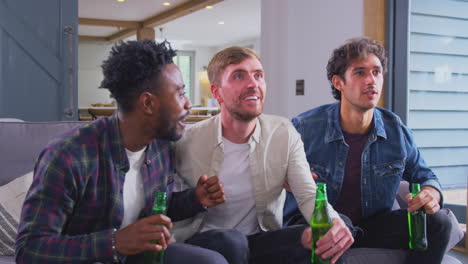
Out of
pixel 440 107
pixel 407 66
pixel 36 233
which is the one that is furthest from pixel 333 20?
pixel 36 233

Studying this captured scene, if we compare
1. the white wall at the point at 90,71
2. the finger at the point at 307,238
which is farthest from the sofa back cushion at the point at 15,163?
the white wall at the point at 90,71

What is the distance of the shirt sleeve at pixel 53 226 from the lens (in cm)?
132

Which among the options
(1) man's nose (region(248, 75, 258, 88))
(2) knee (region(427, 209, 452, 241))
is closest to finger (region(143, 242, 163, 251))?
(1) man's nose (region(248, 75, 258, 88))

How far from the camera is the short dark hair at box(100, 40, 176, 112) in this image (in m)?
1.52

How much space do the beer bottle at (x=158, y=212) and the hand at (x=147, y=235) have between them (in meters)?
0.09

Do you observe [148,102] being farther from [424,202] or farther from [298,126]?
[424,202]

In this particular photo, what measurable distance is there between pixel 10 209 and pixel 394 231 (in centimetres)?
148

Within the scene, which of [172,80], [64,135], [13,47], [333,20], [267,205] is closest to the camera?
[64,135]

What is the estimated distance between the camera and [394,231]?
2094 millimetres

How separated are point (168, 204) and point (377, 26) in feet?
8.56

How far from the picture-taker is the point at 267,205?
1875mm

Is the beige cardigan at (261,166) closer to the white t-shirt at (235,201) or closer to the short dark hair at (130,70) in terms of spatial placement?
the white t-shirt at (235,201)

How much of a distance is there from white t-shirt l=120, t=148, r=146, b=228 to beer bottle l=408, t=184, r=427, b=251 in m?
1.02

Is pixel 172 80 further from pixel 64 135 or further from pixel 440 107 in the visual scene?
pixel 440 107
